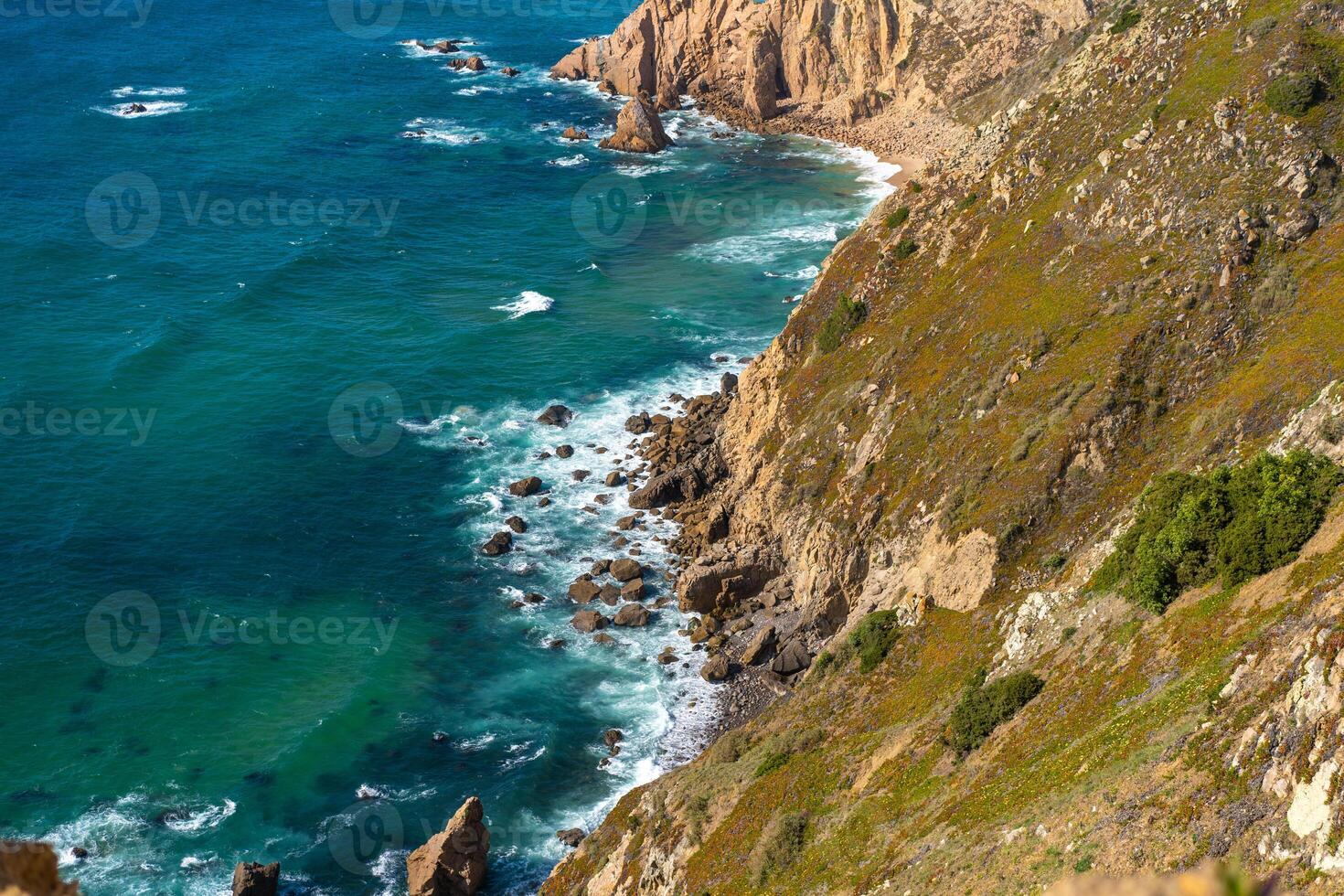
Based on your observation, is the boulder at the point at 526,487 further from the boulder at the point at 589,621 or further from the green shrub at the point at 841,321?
the green shrub at the point at 841,321

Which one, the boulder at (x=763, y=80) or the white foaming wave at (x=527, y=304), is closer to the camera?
the white foaming wave at (x=527, y=304)

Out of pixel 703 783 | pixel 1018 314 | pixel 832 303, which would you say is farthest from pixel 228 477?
pixel 1018 314

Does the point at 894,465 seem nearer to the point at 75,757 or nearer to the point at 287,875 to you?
the point at 287,875

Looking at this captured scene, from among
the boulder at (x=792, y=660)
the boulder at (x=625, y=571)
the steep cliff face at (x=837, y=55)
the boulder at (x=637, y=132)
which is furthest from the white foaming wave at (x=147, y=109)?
the boulder at (x=792, y=660)

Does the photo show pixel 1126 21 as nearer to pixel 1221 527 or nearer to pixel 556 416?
pixel 1221 527

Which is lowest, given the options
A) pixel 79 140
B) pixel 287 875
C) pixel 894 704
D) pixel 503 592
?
pixel 287 875

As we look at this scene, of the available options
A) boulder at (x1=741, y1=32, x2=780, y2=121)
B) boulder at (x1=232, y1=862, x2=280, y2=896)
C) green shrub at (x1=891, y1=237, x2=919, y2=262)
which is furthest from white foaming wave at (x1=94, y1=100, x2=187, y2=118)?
boulder at (x1=232, y1=862, x2=280, y2=896)
